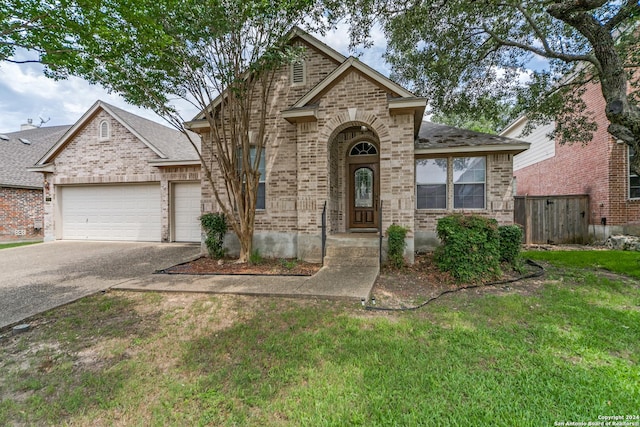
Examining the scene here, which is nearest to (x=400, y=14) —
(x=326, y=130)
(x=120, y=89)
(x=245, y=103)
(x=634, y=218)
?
(x=326, y=130)

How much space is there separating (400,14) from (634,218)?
11.1 metres

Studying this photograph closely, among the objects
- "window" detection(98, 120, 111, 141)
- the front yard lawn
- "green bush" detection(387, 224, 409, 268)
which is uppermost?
"window" detection(98, 120, 111, 141)

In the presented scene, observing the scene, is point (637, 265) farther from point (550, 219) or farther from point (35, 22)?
point (35, 22)

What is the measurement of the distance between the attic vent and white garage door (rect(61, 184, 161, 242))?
7.13 m

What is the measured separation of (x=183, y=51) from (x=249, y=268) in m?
5.33

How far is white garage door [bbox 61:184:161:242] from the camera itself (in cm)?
1169

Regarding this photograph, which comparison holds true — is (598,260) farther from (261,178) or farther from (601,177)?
(261,178)

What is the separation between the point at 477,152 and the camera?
8477mm

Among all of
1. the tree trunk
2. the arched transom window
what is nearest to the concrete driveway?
the arched transom window

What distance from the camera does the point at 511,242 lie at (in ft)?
22.9

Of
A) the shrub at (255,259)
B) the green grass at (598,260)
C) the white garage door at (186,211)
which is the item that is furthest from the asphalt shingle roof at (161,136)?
the green grass at (598,260)

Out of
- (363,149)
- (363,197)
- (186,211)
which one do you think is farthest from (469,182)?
(186,211)

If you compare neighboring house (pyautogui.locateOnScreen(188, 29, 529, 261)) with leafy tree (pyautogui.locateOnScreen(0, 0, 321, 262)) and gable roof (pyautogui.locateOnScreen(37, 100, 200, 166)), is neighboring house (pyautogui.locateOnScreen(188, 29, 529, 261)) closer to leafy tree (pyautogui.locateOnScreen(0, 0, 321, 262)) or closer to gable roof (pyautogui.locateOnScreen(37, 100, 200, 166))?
leafy tree (pyautogui.locateOnScreen(0, 0, 321, 262))

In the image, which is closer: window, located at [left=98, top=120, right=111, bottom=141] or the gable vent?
the gable vent
